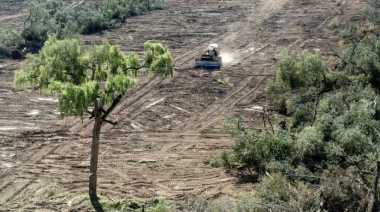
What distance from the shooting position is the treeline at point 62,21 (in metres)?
32.0

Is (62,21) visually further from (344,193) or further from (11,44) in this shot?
(344,193)

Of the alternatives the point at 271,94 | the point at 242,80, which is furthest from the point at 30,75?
the point at 242,80

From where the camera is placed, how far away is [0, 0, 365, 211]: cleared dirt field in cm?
1678

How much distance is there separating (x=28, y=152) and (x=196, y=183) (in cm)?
631

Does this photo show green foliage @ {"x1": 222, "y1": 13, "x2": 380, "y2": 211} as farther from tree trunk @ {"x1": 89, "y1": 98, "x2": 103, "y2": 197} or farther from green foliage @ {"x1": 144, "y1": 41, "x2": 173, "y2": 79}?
tree trunk @ {"x1": 89, "y1": 98, "x2": 103, "y2": 197}

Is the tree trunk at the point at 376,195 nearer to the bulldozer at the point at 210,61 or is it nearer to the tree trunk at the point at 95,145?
the tree trunk at the point at 95,145

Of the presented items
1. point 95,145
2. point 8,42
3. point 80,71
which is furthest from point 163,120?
point 8,42

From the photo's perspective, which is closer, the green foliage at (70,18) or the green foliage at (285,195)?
the green foliage at (285,195)

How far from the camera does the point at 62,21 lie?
35.2 metres

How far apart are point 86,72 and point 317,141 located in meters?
6.68

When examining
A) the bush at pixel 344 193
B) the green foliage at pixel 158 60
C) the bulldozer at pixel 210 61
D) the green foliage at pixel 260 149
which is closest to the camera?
the bush at pixel 344 193

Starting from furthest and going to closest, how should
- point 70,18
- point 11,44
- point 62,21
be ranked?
point 70,18
point 62,21
point 11,44

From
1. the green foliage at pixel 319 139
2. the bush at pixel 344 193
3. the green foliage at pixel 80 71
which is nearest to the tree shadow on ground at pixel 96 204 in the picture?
the green foliage at pixel 80 71

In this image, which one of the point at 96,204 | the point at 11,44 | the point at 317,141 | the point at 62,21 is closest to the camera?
the point at 96,204
